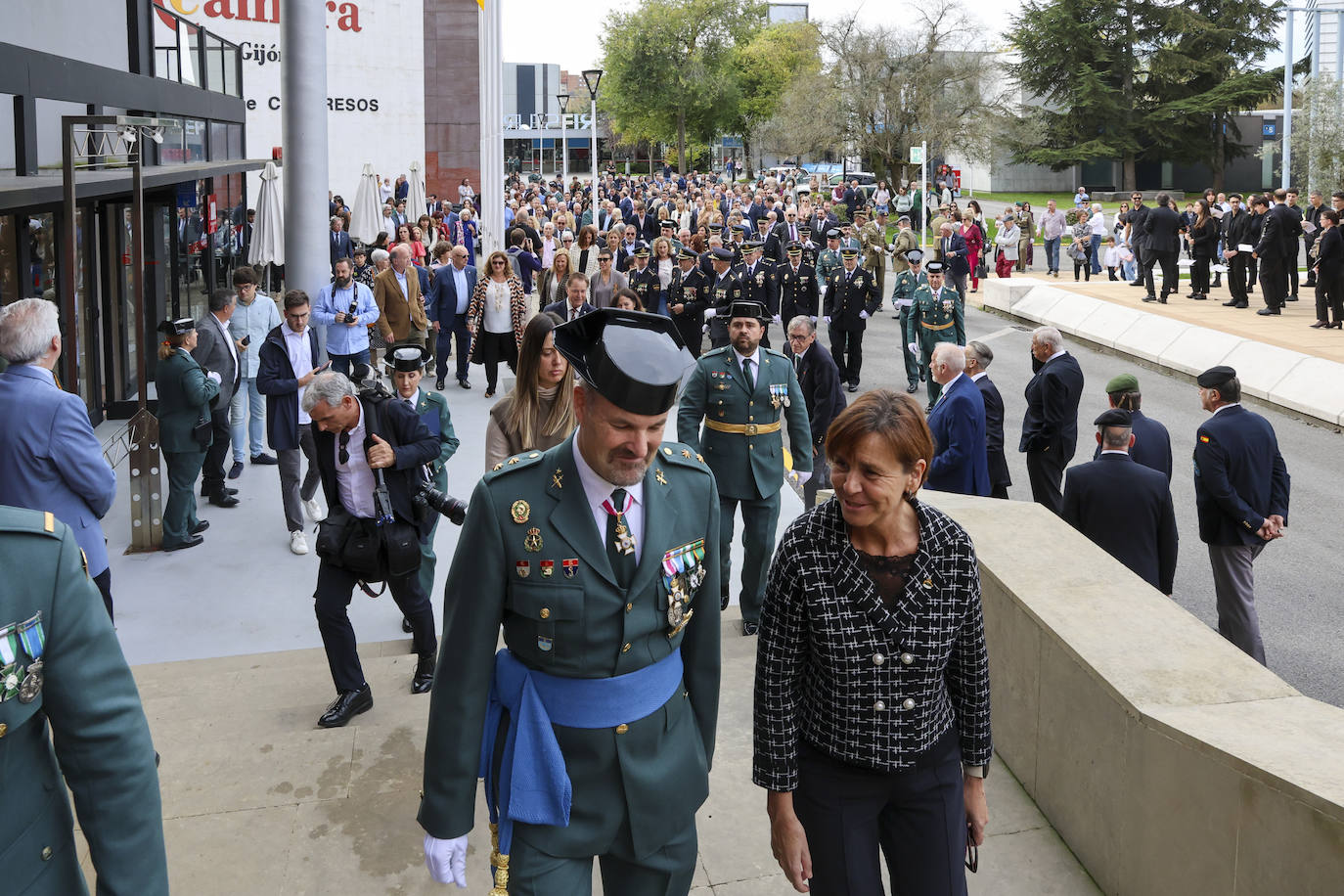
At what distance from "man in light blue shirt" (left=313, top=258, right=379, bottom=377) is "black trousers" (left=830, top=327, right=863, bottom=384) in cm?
621

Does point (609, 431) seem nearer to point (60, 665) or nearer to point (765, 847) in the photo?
point (60, 665)

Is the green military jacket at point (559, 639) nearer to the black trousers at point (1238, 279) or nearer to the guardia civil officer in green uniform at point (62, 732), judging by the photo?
the guardia civil officer in green uniform at point (62, 732)

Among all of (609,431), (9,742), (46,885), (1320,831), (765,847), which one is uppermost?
(609,431)

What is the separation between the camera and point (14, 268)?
10867 millimetres

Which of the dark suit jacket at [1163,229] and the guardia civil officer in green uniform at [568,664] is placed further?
the dark suit jacket at [1163,229]

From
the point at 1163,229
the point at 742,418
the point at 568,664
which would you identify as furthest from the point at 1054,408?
the point at 1163,229

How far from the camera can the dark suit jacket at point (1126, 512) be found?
709 cm

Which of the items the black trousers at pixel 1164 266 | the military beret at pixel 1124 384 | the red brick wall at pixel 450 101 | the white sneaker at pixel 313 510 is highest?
the red brick wall at pixel 450 101

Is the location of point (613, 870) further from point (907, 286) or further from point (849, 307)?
point (907, 286)

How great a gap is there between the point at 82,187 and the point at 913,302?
9070 millimetres

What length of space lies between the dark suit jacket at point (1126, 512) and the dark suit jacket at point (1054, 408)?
83.9 inches

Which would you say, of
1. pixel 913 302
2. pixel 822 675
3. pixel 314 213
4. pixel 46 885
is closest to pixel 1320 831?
pixel 822 675

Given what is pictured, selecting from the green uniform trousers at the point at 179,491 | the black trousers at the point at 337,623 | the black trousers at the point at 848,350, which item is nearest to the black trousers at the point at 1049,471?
the black trousers at the point at 337,623

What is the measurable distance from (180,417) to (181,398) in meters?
0.14
